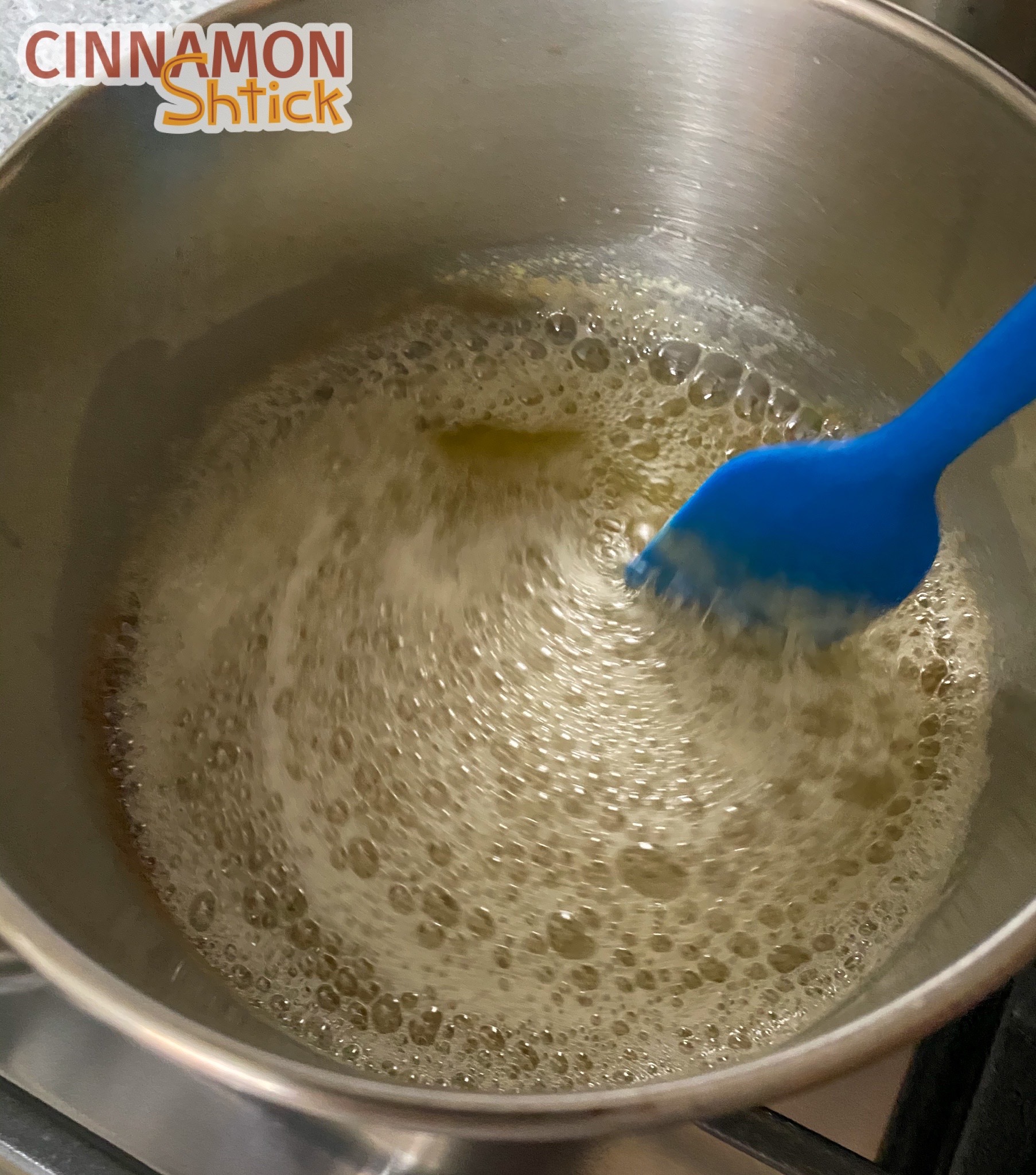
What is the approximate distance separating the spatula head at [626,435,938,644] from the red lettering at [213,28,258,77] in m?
0.39

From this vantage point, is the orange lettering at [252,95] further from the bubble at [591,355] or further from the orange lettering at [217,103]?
the bubble at [591,355]

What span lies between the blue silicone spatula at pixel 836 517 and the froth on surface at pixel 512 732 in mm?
35

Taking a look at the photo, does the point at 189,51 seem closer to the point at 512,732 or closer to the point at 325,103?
the point at 325,103

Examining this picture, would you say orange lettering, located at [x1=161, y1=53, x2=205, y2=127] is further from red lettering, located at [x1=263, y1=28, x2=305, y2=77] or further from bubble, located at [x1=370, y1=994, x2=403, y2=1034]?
bubble, located at [x1=370, y1=994, x2=403, y2=1034]

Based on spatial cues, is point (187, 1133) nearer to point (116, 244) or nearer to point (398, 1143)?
point (398, 1143)

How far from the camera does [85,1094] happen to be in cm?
50

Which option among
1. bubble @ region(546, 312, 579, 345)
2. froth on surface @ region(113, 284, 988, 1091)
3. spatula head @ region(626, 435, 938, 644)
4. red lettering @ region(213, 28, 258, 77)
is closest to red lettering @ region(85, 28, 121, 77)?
red lettering @ region(213, 28, 258, 77)

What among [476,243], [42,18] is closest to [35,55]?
[42,18]

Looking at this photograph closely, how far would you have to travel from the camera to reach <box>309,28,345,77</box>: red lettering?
0.64 metres

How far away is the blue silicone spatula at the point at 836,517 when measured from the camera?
1.80 feet

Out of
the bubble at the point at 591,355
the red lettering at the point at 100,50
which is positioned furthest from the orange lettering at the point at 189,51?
the bubble at the point at 591,355

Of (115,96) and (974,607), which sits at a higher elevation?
(115,96)

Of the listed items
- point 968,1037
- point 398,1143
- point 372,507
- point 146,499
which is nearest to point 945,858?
point 968,1037

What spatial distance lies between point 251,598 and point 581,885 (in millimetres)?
310
